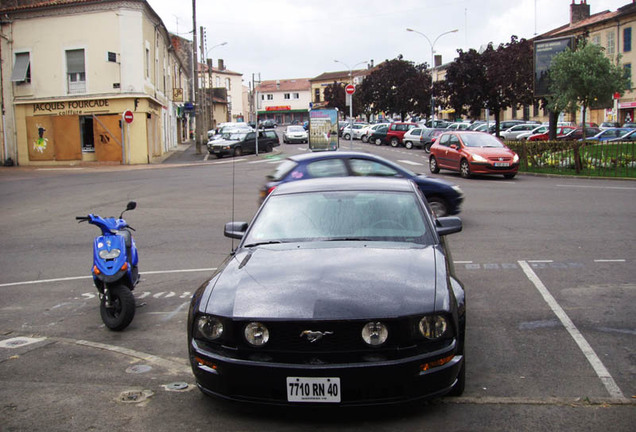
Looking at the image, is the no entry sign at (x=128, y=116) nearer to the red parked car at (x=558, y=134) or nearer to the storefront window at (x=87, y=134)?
the storefront window at (x=87, y=134)

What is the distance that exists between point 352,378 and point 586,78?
2600 cm

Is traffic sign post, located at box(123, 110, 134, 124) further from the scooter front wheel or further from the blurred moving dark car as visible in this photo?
the scooter front wheel

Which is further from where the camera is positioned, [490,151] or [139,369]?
[490,151]

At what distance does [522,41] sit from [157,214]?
34.2m

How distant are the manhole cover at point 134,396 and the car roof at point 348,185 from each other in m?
2.12

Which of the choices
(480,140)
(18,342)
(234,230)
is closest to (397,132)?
(480,140)

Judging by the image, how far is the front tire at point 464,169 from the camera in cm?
2328

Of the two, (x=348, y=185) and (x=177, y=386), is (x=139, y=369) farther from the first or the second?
(x=348, y=185)

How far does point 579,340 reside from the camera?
5730 millimetres

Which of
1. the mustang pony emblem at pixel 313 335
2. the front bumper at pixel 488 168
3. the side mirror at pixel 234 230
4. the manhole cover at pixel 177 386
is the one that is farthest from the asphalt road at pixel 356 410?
the front bumper at pixel 488 168

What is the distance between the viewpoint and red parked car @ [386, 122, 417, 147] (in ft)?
163

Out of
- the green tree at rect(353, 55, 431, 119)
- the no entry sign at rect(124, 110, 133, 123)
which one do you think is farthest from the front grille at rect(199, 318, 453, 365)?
the green tree at rect(353, 55, 431, 119)

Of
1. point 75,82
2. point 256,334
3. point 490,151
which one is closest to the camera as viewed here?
point 256,334

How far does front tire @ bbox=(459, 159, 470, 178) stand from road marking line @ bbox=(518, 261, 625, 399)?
15.1 m
